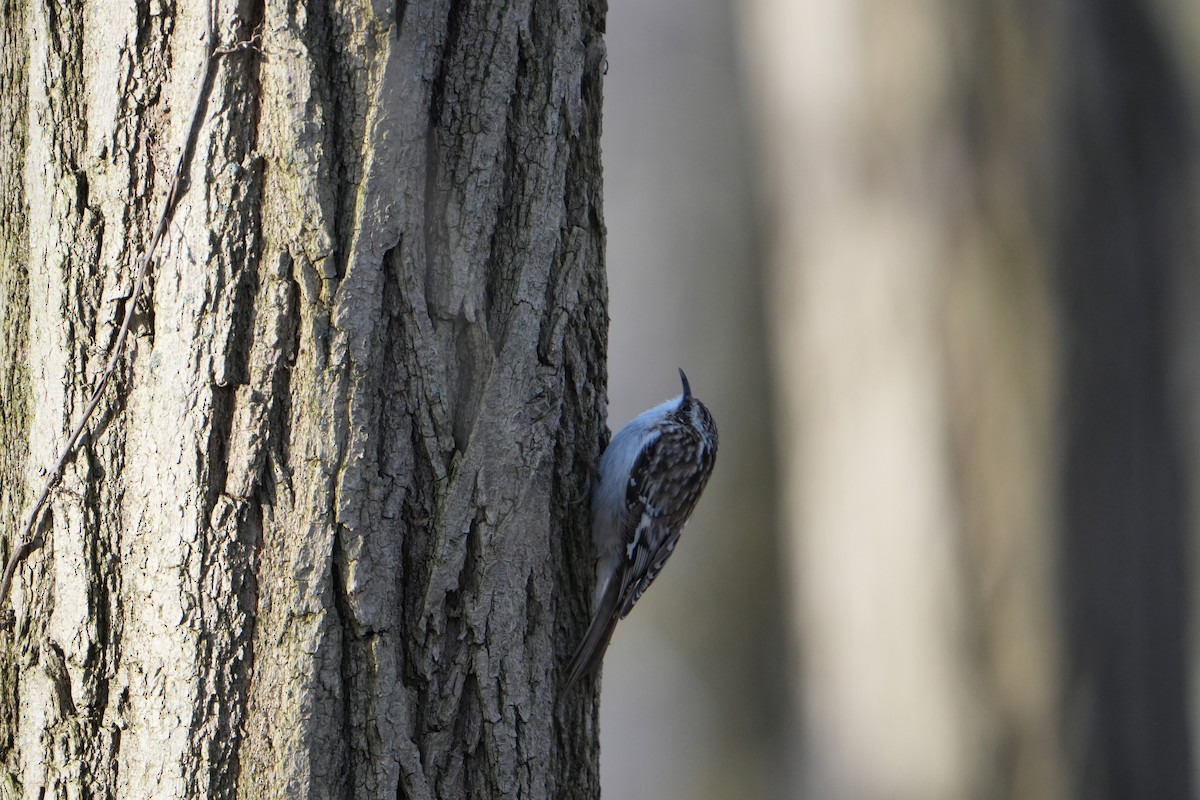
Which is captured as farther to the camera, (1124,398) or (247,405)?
(1124,398)

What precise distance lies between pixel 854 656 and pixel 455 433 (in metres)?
3.11

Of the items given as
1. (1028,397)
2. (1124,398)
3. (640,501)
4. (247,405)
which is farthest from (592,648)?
(1124,398)

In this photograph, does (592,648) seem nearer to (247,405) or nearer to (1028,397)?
(247,405)

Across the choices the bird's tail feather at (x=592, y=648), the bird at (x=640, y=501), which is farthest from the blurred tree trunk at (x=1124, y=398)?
the bird's tail feather at (x=592, y=648)

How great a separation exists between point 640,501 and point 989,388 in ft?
5.44

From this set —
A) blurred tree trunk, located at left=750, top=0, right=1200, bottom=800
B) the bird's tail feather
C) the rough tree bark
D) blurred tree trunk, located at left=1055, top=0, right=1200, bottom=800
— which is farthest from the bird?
blurred tree trunk, located at left=1055, top=0, right=1200, bottom=800

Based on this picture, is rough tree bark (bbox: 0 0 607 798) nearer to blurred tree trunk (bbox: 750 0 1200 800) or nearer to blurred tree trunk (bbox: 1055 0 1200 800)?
blurred tree trunk (bbox: 750 0 1200 800)

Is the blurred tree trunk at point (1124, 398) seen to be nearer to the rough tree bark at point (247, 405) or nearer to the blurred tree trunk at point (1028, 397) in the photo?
the blurred tree trunk at point (1028, 397)

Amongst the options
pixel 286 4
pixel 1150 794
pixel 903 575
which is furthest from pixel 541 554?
pixel 1150 794

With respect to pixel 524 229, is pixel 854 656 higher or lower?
lower

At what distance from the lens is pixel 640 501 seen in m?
3.00

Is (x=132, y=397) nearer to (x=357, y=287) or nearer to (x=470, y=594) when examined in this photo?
(x=357, y=287)

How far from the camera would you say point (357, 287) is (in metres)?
1.66

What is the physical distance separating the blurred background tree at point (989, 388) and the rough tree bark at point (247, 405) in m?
2.70
